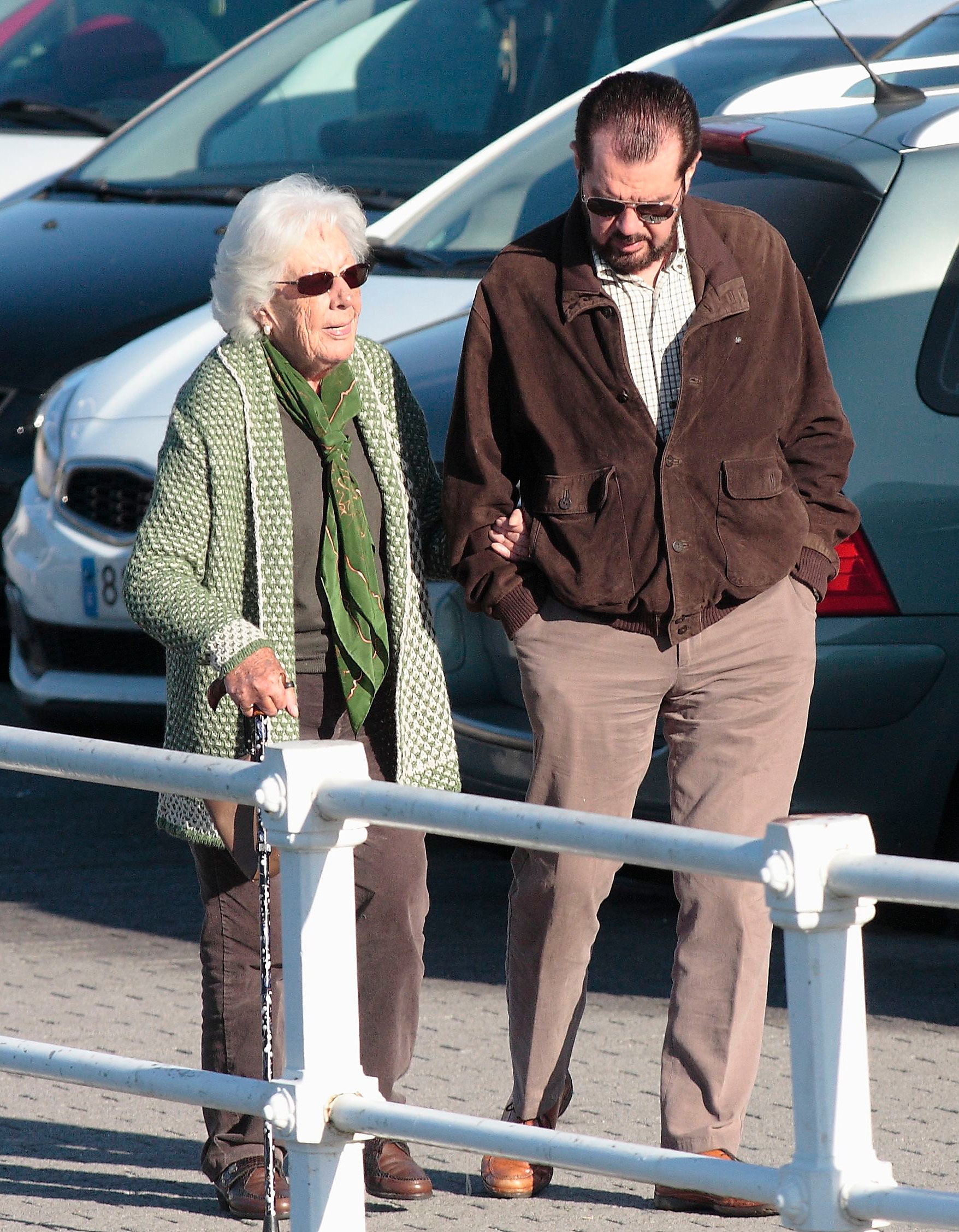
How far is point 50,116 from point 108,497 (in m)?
3.28

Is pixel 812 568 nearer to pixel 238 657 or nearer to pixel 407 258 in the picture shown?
pixel 238 657

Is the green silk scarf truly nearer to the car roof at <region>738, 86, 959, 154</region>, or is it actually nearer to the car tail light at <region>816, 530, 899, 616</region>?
the car tail light at <region>816, 530, 899, 616</region>

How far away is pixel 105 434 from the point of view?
6.53m

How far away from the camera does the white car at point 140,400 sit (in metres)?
6.45

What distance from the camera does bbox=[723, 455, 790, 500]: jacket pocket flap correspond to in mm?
3688

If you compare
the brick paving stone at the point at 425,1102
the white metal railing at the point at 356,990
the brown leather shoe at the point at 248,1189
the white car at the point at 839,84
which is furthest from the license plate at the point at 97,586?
the white metal railing at the point at 356,990

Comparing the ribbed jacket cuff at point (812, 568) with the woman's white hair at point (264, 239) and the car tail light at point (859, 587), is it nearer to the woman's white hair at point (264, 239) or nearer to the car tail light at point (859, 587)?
the car tail light at point (859, 587)

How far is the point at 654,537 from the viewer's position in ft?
12.0

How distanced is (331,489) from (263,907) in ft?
2.42

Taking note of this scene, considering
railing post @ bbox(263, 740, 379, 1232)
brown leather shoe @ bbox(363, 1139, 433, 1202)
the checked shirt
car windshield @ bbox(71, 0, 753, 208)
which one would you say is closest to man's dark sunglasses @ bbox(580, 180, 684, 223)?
the checked shirt

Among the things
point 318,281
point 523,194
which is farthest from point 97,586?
point 318,281

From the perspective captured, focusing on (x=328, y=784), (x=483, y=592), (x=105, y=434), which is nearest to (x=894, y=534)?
(x=483, y=592)

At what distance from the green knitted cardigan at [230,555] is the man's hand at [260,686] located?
5.2 inches

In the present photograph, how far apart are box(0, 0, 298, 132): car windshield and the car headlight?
2.90 meters
